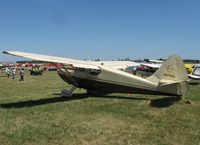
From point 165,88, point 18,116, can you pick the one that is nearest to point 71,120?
point 18,116

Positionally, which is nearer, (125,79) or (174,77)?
(174,77)

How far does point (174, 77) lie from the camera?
1252 cm

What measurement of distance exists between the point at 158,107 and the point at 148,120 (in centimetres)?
230

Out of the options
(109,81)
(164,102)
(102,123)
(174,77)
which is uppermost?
(174,77)

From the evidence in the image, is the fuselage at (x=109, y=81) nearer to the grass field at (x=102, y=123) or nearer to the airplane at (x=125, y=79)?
the airplane at (x=125, y=79)

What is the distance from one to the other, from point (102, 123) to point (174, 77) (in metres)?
4.74

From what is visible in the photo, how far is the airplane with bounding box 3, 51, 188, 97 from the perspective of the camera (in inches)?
492

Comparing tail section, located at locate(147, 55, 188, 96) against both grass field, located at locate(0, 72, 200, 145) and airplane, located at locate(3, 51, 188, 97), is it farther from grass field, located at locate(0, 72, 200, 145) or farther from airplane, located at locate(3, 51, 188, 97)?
grass field, located at locate(0, 72, 200, 145)

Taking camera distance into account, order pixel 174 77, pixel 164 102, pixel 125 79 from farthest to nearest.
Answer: pixel 125 79, pixel 164 102, pixel 174 77

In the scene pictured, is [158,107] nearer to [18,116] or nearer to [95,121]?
[95,121]

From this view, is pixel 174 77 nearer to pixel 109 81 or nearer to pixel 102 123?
pixel 109 81

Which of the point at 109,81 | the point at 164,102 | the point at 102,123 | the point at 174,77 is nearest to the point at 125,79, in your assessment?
the point at 109,81

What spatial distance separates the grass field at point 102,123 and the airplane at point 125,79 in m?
0.65

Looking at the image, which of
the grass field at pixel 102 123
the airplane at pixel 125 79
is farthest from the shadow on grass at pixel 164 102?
the airplane at pixel 125 79
